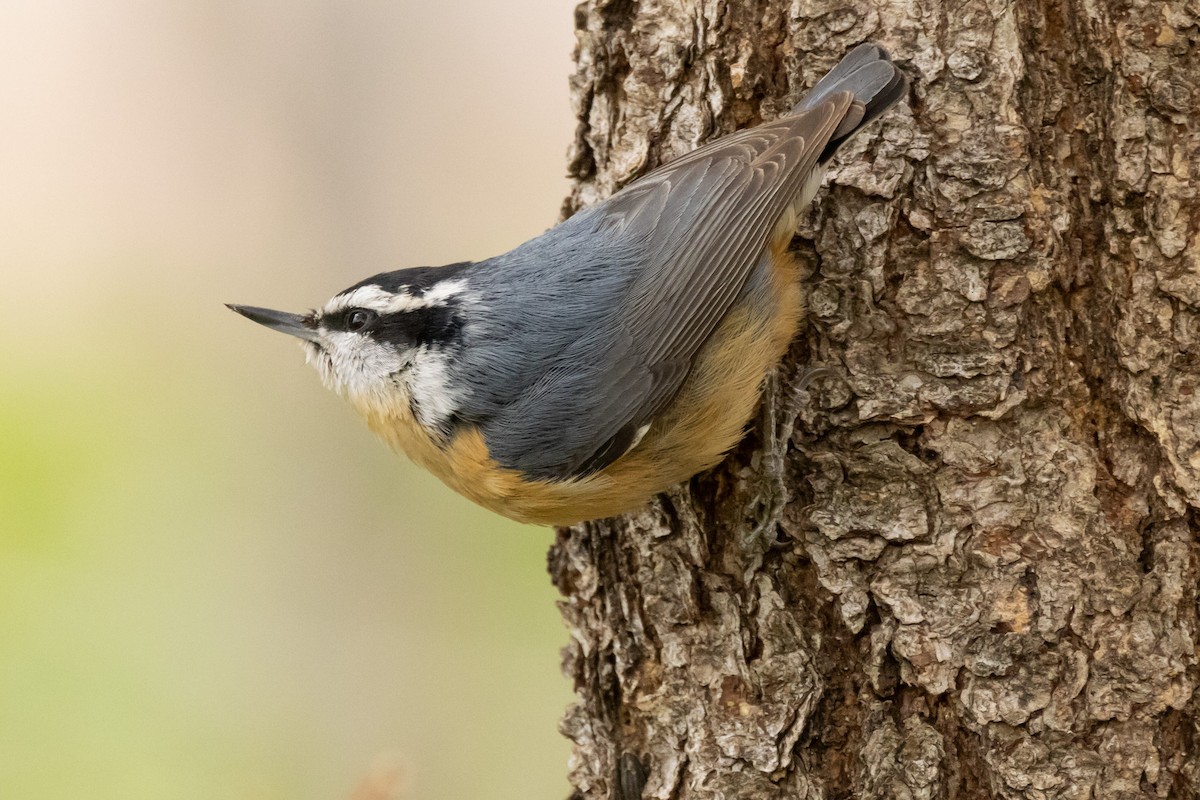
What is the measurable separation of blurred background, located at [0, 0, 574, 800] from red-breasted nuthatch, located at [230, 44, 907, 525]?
203cm

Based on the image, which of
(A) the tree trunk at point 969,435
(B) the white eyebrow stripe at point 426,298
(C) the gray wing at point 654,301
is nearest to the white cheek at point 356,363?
(B) the white eyebrow stripe at point 426,298

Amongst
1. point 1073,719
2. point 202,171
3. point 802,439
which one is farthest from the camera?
point 202,171

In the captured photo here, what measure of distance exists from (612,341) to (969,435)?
2.97 ft

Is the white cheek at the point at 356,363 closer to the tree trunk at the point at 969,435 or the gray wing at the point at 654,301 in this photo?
the gray wing at the point at 654,301

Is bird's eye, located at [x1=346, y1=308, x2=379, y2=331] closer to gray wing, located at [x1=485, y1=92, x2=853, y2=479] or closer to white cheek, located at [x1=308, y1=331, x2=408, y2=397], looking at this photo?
white cheek, located at [x1=308, y1=331, x2=408, y2=397]

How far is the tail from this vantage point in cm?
250

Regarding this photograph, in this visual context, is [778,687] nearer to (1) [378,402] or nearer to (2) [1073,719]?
(2) [1073,719]

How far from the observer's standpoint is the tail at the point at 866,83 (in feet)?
8.19

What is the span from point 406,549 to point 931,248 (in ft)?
10.3

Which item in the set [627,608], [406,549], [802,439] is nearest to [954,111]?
[802,439]

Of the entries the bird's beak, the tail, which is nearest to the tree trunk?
the tail

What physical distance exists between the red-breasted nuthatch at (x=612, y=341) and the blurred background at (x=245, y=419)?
2.03m

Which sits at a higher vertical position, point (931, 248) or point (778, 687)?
point (931, 248)

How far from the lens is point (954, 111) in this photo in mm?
2535
